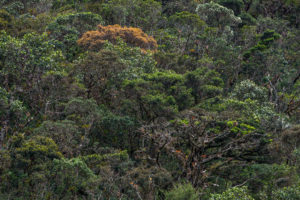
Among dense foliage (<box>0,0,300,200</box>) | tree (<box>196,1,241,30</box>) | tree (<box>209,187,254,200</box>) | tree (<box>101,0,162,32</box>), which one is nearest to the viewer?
tree (<box>209,187,254,200</box>)

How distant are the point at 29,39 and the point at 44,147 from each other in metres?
8.35

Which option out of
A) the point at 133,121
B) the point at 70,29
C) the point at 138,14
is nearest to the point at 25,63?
the point at 133,121

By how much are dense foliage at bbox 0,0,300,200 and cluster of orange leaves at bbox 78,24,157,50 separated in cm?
9

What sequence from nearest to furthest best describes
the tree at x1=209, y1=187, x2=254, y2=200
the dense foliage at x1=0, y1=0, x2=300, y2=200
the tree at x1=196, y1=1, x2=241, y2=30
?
the tree at x1=209, y1=187, x2=254, y2=200 < the dense foliage at x1=0, y1=0, x2=300, y2=200 < the tree at x1=196, y1=1, x2=241, y2=30

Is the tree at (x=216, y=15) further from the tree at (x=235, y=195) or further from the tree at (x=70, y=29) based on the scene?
the tree at (x=235, y=195)

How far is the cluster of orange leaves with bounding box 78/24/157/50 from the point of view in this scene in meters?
25.1

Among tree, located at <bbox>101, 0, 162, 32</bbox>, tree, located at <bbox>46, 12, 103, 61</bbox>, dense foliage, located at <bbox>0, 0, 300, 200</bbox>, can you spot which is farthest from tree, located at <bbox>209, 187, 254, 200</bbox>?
tree, located at <bbox>101, 0, 162, 32</bbox>

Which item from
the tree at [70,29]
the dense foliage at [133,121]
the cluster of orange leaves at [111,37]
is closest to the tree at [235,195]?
the dense foliage at [133,121]

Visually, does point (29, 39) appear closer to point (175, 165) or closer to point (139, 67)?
point (139, 67)

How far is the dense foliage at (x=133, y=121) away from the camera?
14.1 m

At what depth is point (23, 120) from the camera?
17875 millimetres

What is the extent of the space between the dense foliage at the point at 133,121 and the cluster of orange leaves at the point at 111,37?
0.09 metres

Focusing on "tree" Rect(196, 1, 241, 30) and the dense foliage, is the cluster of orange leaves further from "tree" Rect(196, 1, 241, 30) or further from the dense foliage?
"tree" Rect(196, 1, 241, 30)

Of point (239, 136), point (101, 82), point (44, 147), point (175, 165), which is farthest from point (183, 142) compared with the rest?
point (44, 147)
